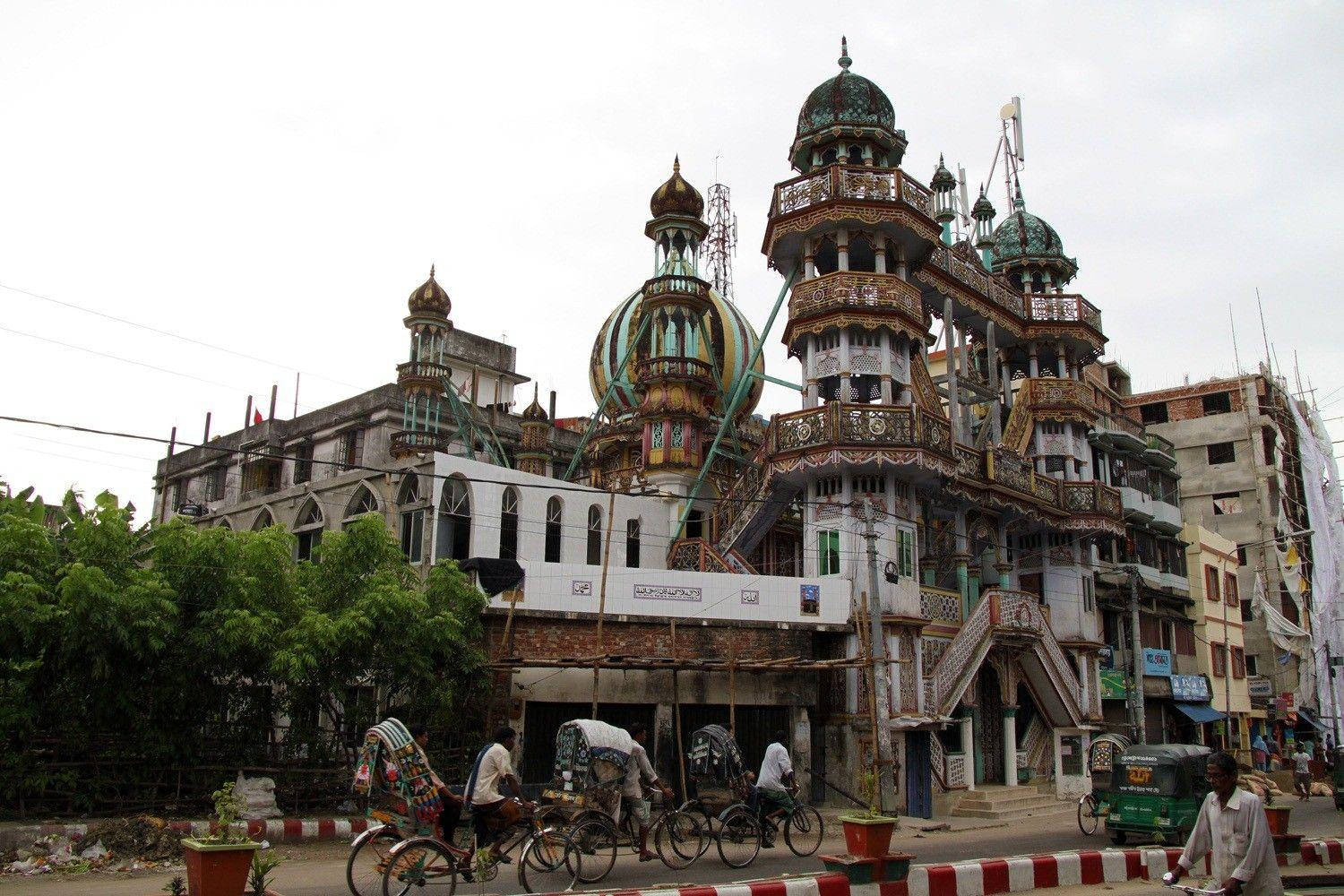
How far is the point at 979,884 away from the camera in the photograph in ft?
38.4

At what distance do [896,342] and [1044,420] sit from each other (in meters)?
8.83

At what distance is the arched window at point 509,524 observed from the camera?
25828mm

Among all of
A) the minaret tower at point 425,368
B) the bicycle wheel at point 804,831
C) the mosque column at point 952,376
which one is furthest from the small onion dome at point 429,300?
the bicycle wheel at point 804,831

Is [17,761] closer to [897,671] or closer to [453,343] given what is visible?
[897,671]

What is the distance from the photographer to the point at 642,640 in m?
20.7

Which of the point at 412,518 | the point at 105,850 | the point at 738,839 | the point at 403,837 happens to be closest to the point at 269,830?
the point at 105,850

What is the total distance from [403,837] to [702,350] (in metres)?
23.8

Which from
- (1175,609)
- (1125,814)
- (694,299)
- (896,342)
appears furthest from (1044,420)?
(1125,814)

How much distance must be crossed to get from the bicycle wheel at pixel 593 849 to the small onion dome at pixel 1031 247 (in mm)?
26865

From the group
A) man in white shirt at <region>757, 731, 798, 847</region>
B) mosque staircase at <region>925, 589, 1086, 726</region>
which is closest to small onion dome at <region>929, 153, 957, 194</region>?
mosque staircase at <region>925, 589, 1086, 726</region>

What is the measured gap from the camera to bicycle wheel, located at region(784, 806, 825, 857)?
14.6 meters

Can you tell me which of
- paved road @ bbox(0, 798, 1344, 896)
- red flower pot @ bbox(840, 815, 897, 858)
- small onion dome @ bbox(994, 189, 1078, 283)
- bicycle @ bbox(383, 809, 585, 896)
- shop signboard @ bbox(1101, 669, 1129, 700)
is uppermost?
small onion dome @ bbox(994, 189, 1078, 283)

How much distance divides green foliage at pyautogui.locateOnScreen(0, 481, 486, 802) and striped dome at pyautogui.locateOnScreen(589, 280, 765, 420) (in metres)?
16.5

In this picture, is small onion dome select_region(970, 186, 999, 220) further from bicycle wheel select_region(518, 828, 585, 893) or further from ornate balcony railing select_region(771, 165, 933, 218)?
bicycle wheel select_region(518, 828, 585, 893)
